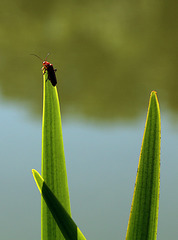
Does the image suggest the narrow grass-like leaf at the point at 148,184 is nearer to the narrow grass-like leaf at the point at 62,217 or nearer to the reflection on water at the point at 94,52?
the narrow grass-like leaf at the point at 62,217

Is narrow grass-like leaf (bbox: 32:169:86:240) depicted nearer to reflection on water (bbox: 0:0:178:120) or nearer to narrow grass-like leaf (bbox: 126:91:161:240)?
narrow grass-like leaf (bbox: 126:91:161:240)

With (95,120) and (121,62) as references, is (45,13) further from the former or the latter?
(95,120)

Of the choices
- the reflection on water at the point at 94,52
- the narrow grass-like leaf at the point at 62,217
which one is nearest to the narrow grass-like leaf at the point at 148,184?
the narrow grass-like leaf at the point at 62,217

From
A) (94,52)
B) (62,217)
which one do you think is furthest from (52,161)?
(94,52)

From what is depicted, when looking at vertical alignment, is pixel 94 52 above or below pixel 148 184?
above

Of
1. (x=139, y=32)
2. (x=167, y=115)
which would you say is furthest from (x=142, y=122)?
(x=139, y=32)

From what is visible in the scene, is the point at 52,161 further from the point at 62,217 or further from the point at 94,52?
the point at 94,52

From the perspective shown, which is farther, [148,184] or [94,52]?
[94,52]
